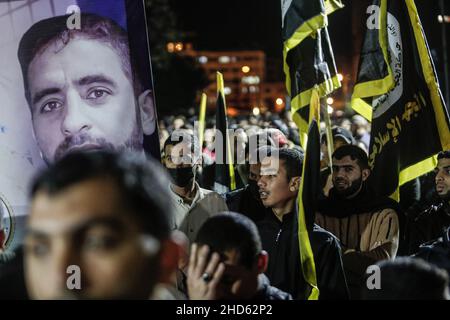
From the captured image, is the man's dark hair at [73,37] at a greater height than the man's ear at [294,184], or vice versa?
the man's dark hair at [73,37]

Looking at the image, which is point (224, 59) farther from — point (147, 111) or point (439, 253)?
point (439, 253)

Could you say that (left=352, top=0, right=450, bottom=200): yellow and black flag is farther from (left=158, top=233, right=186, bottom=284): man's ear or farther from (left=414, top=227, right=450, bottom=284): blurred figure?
(left=158, top=233, right=186, bottom=284): man's ear

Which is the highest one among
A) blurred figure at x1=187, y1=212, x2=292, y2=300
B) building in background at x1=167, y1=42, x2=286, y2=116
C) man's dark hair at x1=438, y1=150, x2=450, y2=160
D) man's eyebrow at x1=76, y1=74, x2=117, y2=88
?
building in background at x1=167, y1=42, x2=286, y2=116

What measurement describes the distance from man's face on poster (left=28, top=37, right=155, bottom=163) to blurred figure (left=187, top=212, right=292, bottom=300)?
63.1 inches

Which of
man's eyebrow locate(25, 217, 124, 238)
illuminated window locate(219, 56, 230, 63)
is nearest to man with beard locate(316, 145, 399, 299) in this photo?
man's eyebrow locate(25, 217, 124, 238)

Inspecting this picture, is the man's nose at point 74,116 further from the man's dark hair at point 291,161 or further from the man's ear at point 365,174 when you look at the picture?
the man's ear at point 365,174

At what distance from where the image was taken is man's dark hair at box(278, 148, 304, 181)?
5438mm

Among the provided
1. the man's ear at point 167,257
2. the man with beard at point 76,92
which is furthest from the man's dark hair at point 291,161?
the man's ear at point 167,257

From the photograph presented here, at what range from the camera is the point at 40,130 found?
489cm

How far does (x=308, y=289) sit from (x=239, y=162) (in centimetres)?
415

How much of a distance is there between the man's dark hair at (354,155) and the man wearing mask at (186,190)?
991 mm

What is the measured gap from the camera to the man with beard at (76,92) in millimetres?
4898

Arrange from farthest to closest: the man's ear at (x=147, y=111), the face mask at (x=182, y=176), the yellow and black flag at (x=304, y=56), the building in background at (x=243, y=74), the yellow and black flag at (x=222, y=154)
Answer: the building in background at (x=243, y=74) < the yellow and black flag at (x=222, y=154) < the yellow and black flag at (x=304, y=56) < the face mask at (x=182, y=176) < the man's ear at (x=147, y=111)
